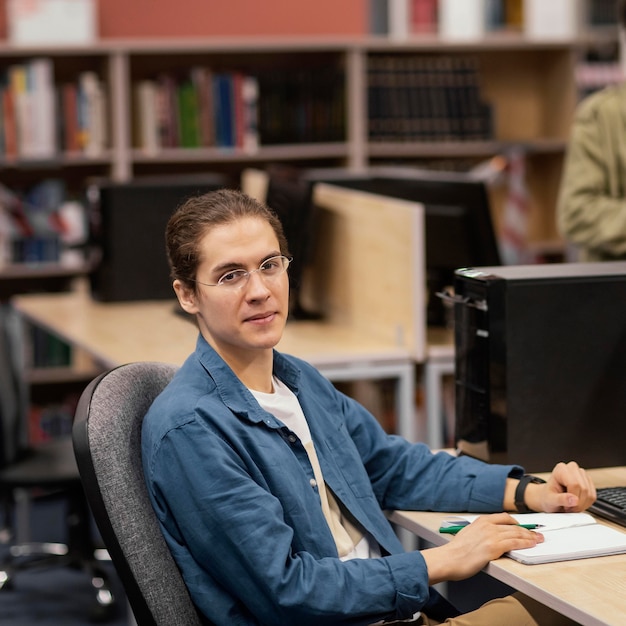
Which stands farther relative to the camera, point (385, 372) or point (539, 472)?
point (385, 372)

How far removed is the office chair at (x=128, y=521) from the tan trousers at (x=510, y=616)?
1.25ft

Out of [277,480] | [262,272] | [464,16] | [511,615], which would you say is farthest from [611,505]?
[464,16]

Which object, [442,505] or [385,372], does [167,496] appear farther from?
[385,372]

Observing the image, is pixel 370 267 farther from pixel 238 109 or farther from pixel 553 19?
pixel 553 19

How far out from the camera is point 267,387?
5.88 ft

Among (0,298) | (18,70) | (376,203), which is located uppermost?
(18,70)

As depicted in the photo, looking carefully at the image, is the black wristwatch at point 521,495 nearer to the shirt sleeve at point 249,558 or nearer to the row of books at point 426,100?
the shirt sleeve at point 249,558

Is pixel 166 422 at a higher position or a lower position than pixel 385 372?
higher

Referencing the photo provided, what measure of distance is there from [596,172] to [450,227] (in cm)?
44

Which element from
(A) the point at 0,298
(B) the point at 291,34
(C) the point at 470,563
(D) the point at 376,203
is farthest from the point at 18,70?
(C) the point at 470,563

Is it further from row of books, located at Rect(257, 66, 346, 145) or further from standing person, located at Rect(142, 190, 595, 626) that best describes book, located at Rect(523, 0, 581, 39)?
standing person, located at Rect(142, 190, 595, 626)

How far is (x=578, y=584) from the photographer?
1.51 metres

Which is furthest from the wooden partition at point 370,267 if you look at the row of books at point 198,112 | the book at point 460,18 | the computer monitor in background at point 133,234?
the book at point 460,18

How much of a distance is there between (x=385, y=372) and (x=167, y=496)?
57.0 inches
